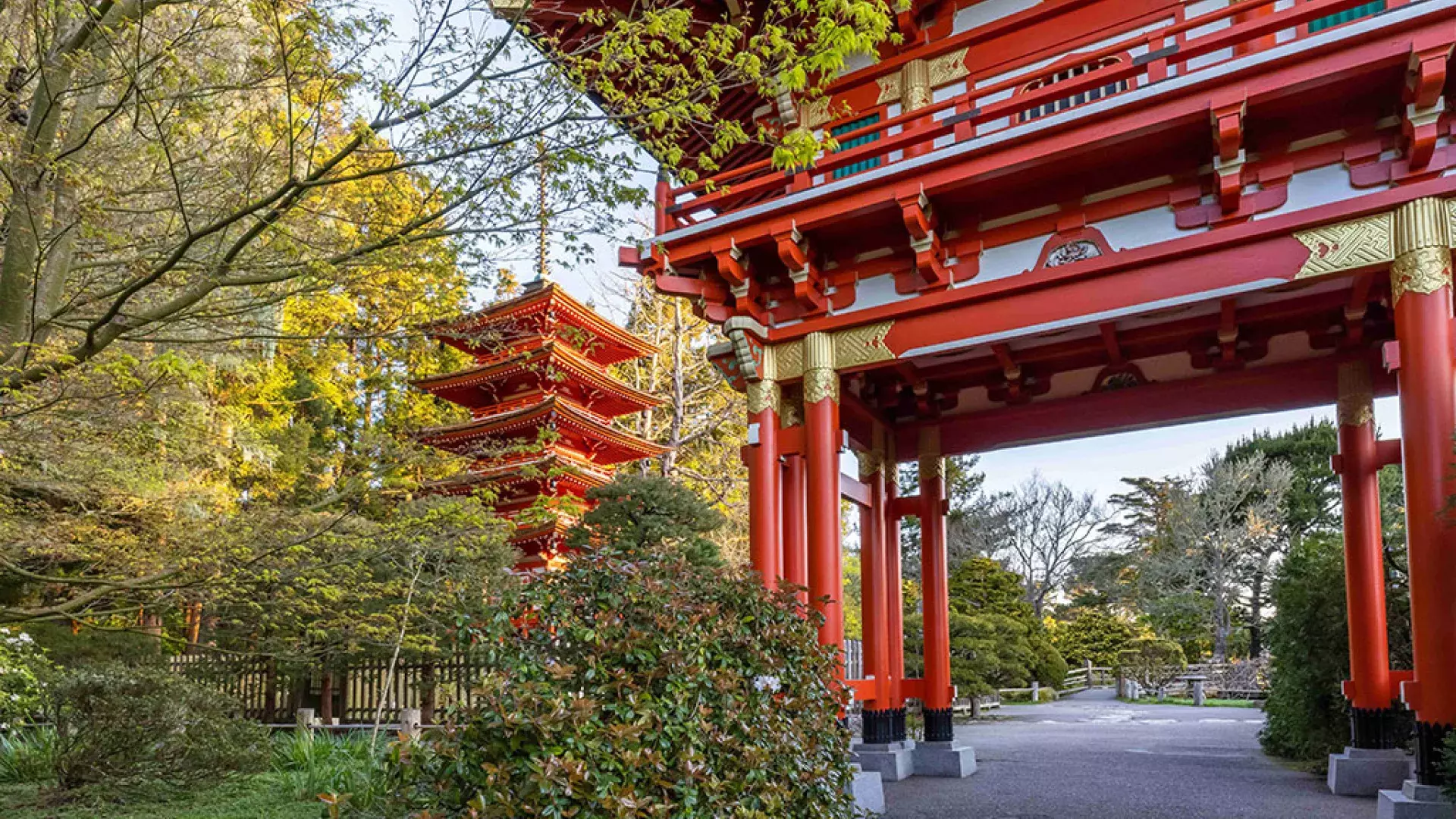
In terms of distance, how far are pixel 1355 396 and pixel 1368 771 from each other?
2.76 meters

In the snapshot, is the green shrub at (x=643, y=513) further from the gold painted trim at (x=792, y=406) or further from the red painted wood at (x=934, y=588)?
the red painted wood at (x=934, y=588)

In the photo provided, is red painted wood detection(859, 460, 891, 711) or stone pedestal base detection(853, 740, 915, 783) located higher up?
red painted wood detection(859, 460, 891, 711)

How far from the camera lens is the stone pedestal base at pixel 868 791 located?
621cm

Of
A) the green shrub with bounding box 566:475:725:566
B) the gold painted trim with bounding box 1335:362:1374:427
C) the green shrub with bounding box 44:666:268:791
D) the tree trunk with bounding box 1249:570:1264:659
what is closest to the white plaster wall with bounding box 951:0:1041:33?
the gold painted trim with bounding box 1335:362:1374:427

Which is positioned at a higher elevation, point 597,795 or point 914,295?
point 914,295

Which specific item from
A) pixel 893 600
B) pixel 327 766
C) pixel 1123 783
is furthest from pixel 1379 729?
pixel 327 766

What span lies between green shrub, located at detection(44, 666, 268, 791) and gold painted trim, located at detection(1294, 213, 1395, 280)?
26.1ft

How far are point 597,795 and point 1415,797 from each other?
490 cm

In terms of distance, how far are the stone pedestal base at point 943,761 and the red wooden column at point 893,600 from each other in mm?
212

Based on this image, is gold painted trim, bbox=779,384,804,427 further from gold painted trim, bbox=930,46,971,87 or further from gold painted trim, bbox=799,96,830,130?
gold painted trim, bbox=930,46,971,87

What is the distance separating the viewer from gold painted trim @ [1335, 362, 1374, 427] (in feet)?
23.2

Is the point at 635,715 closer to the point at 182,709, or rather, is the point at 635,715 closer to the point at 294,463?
the point at 182,709

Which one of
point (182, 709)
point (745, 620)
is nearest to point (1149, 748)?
point (745, 620)

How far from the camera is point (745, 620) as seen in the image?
358cm
